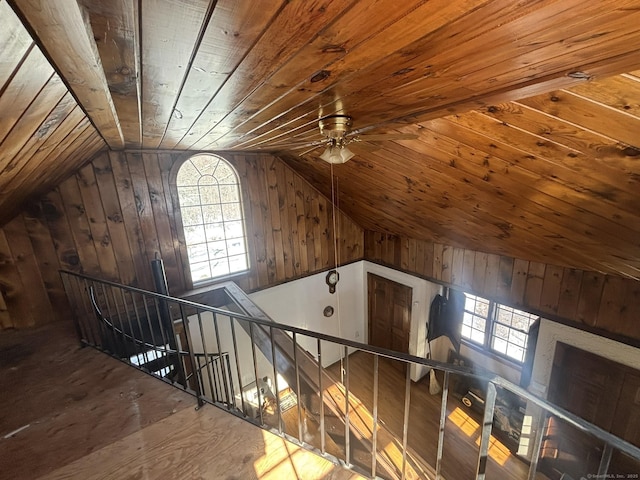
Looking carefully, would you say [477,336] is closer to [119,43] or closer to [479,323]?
[479,323]

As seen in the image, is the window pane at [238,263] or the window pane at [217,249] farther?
the window pane at [238,263]

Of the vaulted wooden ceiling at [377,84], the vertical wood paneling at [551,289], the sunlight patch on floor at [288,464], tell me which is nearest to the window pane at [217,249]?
the vaulted wooden ceiling at [377,84]

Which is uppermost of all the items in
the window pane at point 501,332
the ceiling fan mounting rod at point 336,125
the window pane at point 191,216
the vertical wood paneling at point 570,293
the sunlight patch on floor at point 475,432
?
the ceiling fan mounting rod at point 336,125

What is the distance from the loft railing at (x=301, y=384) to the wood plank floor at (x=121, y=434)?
0.11 meters

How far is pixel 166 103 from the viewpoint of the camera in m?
1.26

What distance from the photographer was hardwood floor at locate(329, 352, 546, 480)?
145 inches

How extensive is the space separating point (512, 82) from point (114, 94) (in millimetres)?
1547

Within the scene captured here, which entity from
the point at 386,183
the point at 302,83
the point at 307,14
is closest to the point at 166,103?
the point at 302,83

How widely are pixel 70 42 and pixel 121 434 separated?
2239 mm

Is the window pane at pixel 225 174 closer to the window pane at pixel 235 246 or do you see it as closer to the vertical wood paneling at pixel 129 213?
the window pane at pixel 235 246

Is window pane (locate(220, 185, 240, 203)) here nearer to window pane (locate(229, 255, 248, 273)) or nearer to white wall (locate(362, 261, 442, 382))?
window pane (locate(229, 255, 248, 273))

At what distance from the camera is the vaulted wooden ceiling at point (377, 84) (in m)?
0.64

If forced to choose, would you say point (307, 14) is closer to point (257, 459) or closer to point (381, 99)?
point (381, 99)

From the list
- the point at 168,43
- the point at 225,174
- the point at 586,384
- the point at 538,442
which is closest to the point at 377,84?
the point at 168,43
